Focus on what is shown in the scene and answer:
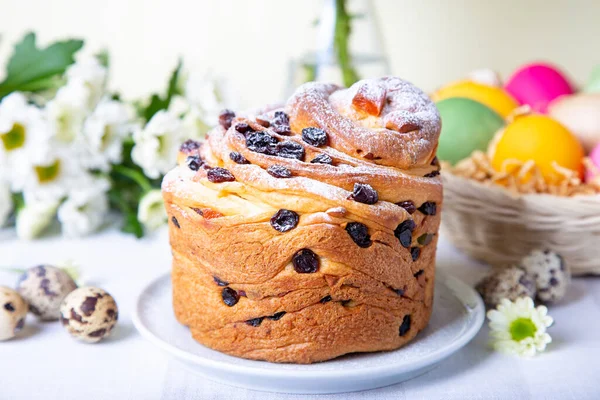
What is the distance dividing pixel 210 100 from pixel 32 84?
463 millimetres

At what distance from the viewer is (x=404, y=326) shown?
3.67 ft

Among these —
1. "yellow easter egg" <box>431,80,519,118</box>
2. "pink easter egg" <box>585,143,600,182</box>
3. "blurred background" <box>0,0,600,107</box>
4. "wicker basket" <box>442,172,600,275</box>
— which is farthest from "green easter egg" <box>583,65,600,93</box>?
"blurred background" <box>0,0,600,107</box>

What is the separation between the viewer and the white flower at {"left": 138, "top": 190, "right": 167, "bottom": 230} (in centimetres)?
176

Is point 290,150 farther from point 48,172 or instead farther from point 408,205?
point 48,172

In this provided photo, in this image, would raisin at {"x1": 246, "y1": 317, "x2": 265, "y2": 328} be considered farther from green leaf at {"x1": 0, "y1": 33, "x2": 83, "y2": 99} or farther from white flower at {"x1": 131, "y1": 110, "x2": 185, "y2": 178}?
green leaf at {"x1": 0, "y1": 33, "x2": 83, "y2": 99}

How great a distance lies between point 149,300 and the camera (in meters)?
1.27

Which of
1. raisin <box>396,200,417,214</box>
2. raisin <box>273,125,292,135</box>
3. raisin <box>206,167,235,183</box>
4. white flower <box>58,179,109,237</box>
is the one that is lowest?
white flower <box>58,179,109,237</box>

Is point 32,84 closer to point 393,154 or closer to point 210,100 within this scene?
point 210,100

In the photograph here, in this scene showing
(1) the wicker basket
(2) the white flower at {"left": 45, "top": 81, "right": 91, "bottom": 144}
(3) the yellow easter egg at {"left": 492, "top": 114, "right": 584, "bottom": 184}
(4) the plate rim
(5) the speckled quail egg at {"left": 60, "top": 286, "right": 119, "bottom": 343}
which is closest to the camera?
(4) the plate rim

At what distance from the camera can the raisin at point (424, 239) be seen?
3.68 feet

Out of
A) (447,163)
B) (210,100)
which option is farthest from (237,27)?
(447,163)

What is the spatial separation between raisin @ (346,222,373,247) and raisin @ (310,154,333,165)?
10 centimetres

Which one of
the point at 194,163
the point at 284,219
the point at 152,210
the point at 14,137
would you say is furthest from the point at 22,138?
the point at 284,219

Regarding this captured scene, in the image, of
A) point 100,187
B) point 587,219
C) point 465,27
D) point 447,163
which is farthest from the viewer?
point 465,27
